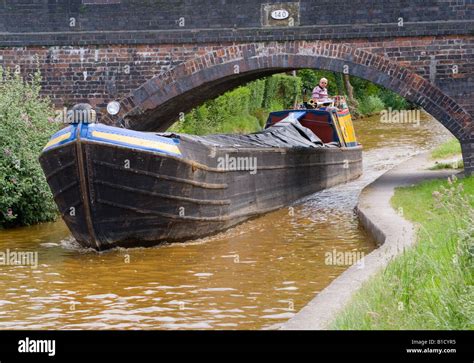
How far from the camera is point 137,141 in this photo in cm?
1238

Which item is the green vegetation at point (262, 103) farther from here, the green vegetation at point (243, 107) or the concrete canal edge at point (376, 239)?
the concrete canal edge at point (376, 239)

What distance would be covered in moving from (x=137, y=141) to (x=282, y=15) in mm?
6445

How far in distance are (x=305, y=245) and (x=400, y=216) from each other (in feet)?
4.24

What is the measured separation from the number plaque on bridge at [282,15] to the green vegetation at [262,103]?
6.12 metres

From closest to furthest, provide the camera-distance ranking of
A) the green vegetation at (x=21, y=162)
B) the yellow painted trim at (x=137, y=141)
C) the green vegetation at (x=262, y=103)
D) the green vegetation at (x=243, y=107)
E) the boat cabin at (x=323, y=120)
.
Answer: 1. the yellow painted trim at (x=137, y=141)
2. the green vegetation at (x=21, y=162)
3. the boat cabin at (x=323, y=120)
4. the green vegetation at (x=243, y=107)
5. the green vegetation at (x=262, y=103)

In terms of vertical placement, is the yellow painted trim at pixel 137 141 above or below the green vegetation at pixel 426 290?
above

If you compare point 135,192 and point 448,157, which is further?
point 448,157

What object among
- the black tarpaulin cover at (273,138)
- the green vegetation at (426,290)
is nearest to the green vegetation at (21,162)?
the black tarpaulin cover at (273,138)

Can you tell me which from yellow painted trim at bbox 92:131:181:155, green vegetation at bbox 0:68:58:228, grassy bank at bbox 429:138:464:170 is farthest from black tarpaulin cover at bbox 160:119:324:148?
green vegetation at bbox 0:68:58:228

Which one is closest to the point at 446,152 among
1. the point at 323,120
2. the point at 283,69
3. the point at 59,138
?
the point at 323,120

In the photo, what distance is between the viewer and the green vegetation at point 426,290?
651cm

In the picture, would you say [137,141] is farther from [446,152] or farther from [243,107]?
[243,107]

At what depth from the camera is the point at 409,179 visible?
18375 millimetres

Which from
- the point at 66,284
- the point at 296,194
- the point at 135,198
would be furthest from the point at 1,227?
the point at 296,194
